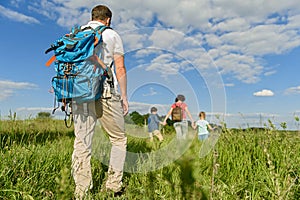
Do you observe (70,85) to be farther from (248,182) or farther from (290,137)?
(290,137)

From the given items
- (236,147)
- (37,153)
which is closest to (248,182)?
(236,147)

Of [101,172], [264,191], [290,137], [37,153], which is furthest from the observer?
[290,137]

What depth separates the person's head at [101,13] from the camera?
3.75 meters

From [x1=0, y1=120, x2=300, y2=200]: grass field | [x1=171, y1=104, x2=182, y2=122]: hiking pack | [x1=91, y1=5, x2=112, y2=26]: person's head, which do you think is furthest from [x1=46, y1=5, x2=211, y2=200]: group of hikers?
[x1=171, y1=104, x2=182, y2=122]: hiking pack

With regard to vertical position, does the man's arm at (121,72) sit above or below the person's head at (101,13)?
below

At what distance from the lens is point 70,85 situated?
325cm

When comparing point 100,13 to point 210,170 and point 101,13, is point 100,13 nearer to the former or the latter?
point 101,13

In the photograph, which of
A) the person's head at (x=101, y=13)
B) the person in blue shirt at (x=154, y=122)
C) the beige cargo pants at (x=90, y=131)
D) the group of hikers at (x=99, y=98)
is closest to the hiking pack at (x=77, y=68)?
the group of hikers at (x=99, y=98)

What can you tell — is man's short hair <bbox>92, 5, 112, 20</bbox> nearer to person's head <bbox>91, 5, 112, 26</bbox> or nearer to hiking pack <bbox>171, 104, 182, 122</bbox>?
person's head <bbox>91, 5, 112, 26</bbox>

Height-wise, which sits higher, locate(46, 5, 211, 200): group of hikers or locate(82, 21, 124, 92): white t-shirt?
locate(82, 21, 124, 92): white t-shirt

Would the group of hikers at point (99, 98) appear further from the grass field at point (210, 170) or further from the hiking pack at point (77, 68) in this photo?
the grass field at point (210, 170)

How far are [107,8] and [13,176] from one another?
2181mm

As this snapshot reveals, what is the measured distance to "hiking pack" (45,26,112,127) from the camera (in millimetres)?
3221

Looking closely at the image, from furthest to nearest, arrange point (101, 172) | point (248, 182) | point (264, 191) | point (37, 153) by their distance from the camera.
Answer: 1. point (101, 172)
2. point (37, 153)
3. point (248, 182)
4. point (264, 191)
